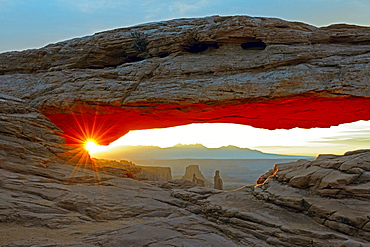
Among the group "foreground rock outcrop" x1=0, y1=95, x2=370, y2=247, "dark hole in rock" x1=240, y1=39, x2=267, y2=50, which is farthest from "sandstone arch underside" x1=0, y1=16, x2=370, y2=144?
"foreground rock outcrop" x1=0, y1=95, x2=370, y2=247

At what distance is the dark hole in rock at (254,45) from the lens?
16.2 metres

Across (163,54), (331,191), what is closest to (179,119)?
(163,54)

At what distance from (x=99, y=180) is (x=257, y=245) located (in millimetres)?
7799

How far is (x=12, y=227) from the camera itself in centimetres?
710

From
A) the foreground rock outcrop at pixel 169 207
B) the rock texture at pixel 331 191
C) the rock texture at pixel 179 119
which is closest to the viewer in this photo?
the foreground rock outcrop at pixel 169 207

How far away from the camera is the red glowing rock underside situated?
14922 mm

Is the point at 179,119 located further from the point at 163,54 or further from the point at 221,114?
the point at 163,54

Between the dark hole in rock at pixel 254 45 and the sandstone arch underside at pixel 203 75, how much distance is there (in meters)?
0.06

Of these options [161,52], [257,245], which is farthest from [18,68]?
[257,245]

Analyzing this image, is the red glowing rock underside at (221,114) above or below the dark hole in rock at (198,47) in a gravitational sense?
below

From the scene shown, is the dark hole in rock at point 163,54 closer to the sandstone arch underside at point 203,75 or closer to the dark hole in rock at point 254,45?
the sandstone arch underside at point 203,75

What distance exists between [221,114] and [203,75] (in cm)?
299

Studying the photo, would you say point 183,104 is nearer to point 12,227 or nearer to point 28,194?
point 28,194

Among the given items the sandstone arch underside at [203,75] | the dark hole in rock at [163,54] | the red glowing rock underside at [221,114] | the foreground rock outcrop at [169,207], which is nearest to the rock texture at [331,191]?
the foreground rock outcrop at [169,207]
